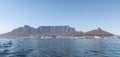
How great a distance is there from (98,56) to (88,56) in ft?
8.36

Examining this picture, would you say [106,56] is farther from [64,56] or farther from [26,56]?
[26,56]

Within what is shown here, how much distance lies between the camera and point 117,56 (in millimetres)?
46188

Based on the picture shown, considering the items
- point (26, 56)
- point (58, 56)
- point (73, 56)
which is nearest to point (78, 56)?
point (73, 56)

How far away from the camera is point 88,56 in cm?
4525

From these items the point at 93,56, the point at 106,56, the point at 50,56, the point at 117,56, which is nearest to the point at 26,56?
the point at 50,56

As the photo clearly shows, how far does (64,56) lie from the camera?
44375mm

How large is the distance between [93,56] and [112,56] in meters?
5.14

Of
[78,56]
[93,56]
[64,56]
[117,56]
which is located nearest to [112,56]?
[117,56]

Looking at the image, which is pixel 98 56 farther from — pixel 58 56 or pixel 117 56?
pixel 58 56

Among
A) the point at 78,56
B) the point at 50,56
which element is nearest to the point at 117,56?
the point at 78,56

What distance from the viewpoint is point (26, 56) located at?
4541 centimetres

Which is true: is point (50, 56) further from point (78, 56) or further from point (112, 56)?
point (112, 56)

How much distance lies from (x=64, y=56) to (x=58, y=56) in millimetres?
1465

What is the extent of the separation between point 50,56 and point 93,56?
418 inches
